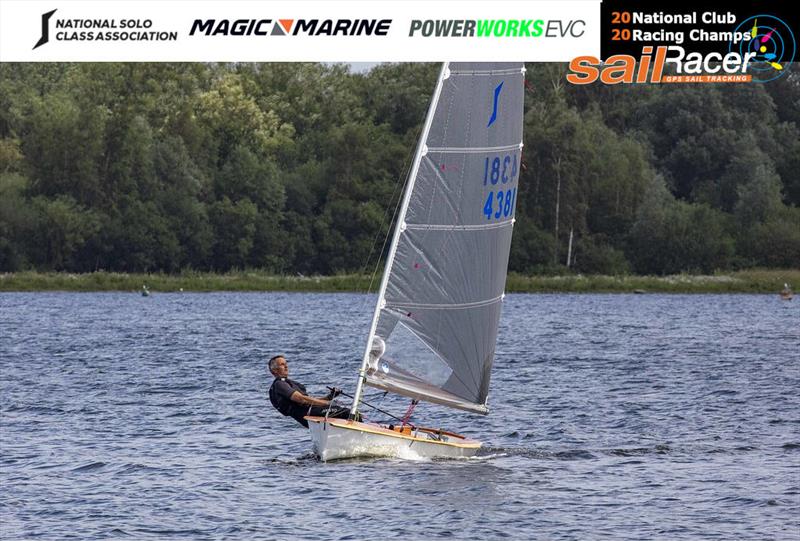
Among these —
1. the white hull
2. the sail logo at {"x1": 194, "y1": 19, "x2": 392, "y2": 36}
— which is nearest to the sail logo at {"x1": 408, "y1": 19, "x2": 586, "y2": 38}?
the sail logo at {"x1": 194, "y1": 19, "x2": 392, "y2": 36}

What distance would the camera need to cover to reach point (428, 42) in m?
60.8

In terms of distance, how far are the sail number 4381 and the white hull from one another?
15.3 feet

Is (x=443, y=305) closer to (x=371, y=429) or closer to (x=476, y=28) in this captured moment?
(x=371, y=429)

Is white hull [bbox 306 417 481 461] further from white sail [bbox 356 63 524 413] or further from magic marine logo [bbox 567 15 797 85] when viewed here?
magic marine logo [bbox 567 15 797 85]

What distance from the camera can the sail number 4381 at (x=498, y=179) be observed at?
88.5 feet

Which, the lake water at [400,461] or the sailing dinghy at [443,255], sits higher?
the sailing dinghy at [443,255]

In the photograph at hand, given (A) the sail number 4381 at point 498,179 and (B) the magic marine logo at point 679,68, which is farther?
(B) the magic marine logo at point 679,68

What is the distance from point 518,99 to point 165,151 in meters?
102

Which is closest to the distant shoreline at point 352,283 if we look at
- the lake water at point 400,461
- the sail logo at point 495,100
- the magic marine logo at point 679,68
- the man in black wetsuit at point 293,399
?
the magic marine logo at point 679,68

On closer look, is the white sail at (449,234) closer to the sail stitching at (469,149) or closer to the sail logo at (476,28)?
the sail stitching at (469,149)

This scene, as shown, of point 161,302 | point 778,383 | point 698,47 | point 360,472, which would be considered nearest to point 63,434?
point 360,472

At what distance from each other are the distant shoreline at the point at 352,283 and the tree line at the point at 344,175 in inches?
151

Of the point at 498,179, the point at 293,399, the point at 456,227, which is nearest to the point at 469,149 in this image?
the point at 498,179

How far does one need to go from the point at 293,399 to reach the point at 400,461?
264cm
